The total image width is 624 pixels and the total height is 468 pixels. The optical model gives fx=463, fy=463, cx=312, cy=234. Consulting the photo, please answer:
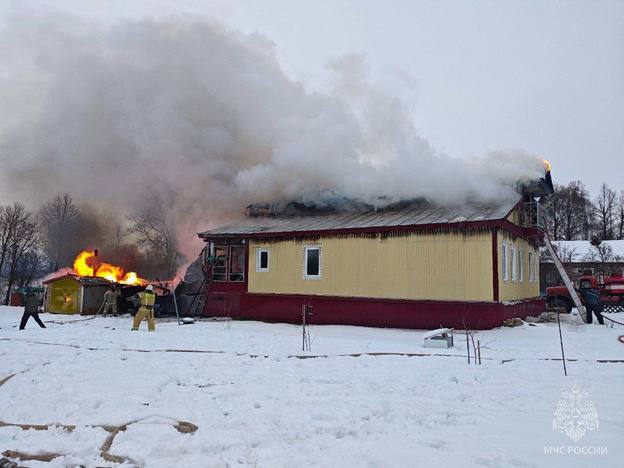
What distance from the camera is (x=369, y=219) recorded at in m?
18.0

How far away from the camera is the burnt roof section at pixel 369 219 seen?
15164mm

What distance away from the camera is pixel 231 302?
773 inches

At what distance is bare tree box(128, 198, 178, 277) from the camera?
97.4 feet

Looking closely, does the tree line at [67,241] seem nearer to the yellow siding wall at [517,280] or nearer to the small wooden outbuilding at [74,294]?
the small wooden outbuilding at [74,294]

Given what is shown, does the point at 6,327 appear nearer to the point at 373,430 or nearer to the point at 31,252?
the point at 373,430

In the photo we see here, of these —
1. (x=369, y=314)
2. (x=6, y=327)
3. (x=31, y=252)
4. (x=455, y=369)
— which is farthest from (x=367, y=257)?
(x=31, y=252)

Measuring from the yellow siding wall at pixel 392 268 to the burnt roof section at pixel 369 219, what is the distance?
481 mm

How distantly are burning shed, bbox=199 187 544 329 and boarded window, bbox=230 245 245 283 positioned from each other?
0.04m

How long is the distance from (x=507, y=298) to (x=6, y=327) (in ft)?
55.1

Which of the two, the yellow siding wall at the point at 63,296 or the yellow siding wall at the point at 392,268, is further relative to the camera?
the yellow siding wall at the point at 63,296

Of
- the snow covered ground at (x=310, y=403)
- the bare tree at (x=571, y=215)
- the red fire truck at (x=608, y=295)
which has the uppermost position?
the bare tree at (x=571, y=215)

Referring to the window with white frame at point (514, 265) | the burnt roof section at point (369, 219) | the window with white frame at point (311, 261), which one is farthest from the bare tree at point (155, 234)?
the window with white frame at point (514, 265)

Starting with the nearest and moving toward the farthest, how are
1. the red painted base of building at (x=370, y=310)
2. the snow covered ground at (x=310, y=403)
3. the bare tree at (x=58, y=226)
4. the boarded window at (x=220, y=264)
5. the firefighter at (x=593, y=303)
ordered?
the snow covered ground at (x=310, y=403)
the red painted base of building at (x=370, y=310)
the firefighter at (x=593, y=303)
the boarded window at (x=220, y=264)
the bare tree at (x=58, y=226)

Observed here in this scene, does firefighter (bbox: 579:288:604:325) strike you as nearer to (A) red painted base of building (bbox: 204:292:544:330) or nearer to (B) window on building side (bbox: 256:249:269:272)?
(A) red painted base of building (bbox: 204:292:544:330)
